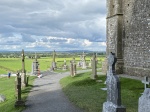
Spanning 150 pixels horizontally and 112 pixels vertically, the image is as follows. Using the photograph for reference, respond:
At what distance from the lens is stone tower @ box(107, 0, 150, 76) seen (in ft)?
89.4

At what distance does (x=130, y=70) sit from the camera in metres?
30.0

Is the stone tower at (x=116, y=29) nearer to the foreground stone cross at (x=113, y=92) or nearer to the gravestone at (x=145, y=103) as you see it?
the foreground stone cross at (x=113, y=92)

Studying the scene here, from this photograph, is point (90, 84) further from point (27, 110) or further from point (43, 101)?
point (27, 110)

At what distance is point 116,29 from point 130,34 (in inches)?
97.9

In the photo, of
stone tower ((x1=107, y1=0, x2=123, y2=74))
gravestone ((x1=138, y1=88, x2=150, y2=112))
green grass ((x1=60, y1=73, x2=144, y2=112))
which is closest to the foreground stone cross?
gravestone ((x1=138, y1=88, x2=150, y2=112))

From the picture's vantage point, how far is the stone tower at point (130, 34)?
89.4 feet

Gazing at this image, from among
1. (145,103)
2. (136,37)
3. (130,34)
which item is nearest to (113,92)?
(145,103)

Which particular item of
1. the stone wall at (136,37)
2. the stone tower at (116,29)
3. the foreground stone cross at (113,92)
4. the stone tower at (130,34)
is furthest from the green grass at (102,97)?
the stone tower at (116,29)

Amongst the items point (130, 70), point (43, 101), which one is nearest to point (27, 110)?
point (43, 101)

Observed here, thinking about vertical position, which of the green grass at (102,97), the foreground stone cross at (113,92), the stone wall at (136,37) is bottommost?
the green grass at (102,97)

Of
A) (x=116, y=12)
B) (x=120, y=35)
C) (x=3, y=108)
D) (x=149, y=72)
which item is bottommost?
(x=3, y=108)

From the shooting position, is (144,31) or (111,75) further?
(144,31)

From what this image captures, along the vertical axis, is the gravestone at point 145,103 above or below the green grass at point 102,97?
above

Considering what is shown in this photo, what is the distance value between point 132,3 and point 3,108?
17.3 metres
